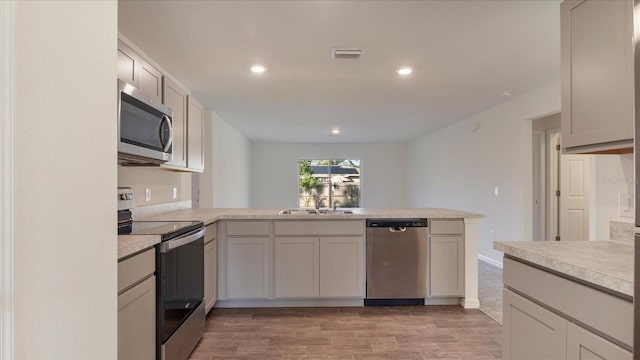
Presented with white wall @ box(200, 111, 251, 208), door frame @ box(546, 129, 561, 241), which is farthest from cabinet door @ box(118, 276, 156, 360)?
door frame @ box(546, 129, 561, 241)

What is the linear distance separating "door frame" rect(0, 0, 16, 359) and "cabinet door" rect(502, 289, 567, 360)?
166 centimetres

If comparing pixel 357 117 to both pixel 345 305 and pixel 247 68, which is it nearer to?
pixel 247 68

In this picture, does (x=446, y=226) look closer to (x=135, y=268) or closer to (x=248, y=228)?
(x=248, y=228)

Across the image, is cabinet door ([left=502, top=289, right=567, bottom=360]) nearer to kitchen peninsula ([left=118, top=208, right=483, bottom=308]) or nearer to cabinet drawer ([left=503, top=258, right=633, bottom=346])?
cabinet drawer ([left=503, top=258, right=633, bottom=346])

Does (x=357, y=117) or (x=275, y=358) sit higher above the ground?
(x=357, y=117)

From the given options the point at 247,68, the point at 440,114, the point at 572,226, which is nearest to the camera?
the point at 247,68

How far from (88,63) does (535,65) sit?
3.58m

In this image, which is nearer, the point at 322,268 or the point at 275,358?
A: the point at 275,358

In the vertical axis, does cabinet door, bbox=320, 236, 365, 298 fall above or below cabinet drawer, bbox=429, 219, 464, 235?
below

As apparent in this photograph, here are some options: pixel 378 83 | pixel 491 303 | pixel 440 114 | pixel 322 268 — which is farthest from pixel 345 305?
pixel 440 114

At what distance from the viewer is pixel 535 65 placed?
332 cm

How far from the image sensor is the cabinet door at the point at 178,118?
2.87m

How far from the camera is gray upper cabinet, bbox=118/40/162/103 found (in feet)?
6.89

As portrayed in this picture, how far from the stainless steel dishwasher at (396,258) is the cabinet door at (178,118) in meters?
1.78
